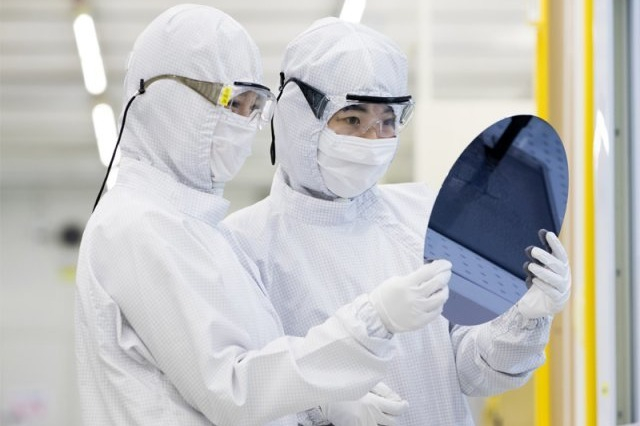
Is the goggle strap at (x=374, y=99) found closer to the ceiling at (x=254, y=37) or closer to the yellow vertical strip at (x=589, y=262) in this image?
the yellow vertical strip at (x=589, y=262)

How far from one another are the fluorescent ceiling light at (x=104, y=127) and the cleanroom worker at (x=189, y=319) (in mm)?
9796

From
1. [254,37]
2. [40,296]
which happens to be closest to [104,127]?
[40,296]

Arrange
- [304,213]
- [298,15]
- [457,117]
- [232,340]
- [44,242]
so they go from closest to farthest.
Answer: [232,340], [304,213], [457,117], [298,15], [44,242]

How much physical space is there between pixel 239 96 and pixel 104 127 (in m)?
10.6

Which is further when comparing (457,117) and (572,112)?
(457,117)

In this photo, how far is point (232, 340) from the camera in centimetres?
183

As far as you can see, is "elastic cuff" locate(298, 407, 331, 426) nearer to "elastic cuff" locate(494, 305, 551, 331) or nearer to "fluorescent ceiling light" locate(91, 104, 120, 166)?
"elastic cuff" locate(494, 305, 551, 331)

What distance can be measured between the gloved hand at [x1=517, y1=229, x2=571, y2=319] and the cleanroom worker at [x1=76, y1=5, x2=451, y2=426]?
0.24 metres

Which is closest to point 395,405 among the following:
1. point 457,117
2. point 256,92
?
point 256,92

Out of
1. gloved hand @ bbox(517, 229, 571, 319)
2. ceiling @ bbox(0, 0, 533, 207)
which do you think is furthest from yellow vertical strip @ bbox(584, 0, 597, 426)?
ceiling @ bbox(0, 0, 533, 207)

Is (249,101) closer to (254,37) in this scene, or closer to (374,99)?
(374,99)

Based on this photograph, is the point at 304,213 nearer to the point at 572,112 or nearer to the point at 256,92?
the point at 256,92

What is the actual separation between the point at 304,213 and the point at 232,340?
0.63 meters

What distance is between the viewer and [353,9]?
26.7 ft
